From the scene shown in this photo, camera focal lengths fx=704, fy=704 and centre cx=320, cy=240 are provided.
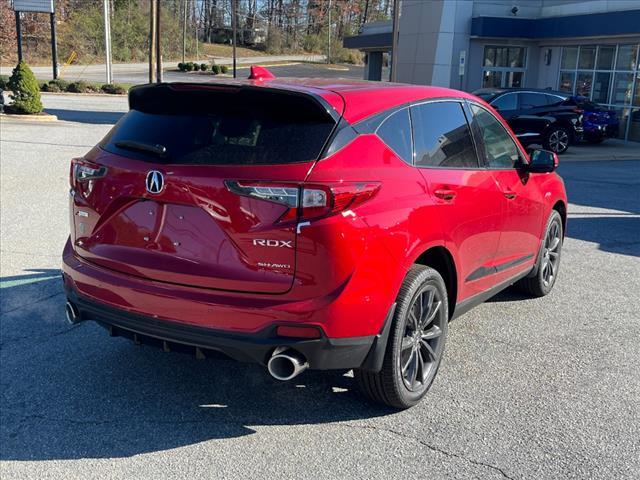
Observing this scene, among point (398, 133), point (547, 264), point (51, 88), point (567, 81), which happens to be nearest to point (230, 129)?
point (398, 133)

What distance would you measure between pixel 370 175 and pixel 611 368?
7.62 ft

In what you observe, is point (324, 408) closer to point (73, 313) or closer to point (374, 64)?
point (73, 313)

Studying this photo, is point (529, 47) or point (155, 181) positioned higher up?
point (529, 47)

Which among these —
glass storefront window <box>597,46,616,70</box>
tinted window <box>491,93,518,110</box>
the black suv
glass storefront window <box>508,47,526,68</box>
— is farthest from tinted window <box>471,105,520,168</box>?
glass storefront window <box>508,47,526,68</box>

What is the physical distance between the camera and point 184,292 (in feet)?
11.3

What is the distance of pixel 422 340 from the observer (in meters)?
4.05

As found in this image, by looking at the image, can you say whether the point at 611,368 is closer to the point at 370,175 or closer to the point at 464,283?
the point at 464,283

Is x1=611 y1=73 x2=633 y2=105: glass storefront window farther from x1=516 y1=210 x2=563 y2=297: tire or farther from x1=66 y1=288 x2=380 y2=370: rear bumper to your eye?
x1=66 y1=288 x2=380 y2=370: rear bumper

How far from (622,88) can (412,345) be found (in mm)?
22269

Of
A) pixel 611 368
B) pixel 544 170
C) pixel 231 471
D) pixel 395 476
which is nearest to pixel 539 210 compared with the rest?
pixel 544 170

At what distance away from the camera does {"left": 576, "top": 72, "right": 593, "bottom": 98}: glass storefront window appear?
24734 millimetres

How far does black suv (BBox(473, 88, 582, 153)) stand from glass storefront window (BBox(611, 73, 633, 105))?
4.35 meters

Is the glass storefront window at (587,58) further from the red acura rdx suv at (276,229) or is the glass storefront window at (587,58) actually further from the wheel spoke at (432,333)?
the wheel spoke at (432,333)

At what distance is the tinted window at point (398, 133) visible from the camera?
3803 millimetres
